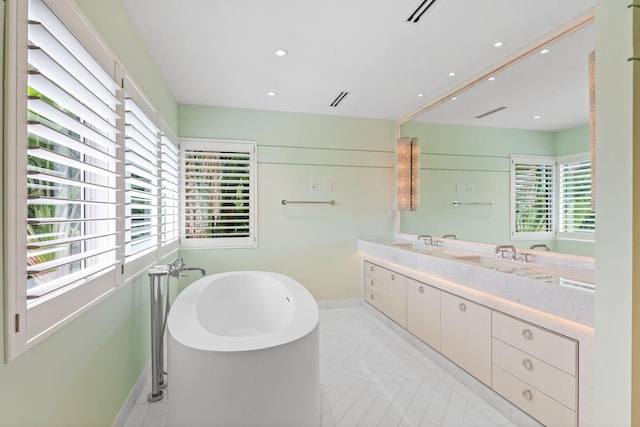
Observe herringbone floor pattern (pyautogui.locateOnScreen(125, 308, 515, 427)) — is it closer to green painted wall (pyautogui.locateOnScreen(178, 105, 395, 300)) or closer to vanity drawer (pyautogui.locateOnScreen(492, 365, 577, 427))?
vanity drawer (pyautogui.locateOnScreen(492, 365, 577, 427))

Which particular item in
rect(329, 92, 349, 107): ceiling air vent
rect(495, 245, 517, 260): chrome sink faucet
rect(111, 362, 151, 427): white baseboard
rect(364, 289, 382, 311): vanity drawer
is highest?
rect(329, 92, 349, 107): ceiling air vent

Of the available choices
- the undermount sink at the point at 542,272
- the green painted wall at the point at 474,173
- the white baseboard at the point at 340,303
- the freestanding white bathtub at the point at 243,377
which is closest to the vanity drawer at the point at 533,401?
the undermount sink at the point at 542,272

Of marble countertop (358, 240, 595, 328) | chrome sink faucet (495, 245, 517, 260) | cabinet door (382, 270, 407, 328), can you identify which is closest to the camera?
marble countertop (358, 240, 595, 328)

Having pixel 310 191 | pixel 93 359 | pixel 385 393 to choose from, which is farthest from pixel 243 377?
pixel 310 191

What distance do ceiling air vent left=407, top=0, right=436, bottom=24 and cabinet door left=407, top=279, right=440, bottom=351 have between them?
1946mm

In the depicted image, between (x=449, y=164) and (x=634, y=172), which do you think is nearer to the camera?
(x=634, y=172)

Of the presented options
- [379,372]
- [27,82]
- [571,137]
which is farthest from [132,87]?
[571,137]

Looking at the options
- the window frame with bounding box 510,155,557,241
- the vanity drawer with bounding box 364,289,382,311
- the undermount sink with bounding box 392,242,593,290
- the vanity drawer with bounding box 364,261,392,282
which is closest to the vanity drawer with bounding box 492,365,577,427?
the undermount sink with bounding box 392,242,593,290

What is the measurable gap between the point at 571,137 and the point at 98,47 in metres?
2.74

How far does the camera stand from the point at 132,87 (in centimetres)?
199

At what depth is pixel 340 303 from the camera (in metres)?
4.14

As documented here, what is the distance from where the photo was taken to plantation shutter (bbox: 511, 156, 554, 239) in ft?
7.63

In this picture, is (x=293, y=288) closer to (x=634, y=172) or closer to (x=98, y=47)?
(x=98, y=47)

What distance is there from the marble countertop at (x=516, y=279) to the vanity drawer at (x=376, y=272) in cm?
43
